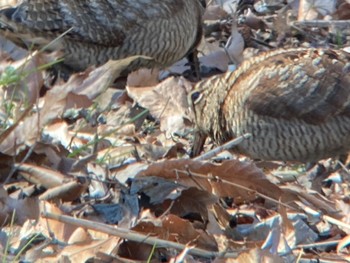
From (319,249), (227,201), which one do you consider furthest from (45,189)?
(319,249)

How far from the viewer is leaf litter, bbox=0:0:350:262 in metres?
4.39

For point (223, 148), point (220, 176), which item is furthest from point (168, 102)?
point (220, 176)

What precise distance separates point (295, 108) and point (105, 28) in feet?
6.38

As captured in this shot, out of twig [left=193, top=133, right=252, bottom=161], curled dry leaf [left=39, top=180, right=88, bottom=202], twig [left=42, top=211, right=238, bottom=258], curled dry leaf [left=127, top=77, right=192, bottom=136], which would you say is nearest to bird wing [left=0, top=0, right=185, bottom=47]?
curled dry leaf [left=127, top=77, right=192, bottom=136]

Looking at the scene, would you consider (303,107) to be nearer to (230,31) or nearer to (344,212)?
(344,212)

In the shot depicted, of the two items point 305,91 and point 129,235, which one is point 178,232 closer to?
point 129,235

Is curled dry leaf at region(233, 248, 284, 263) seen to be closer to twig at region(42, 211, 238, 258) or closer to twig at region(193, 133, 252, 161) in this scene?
twig at region(42, 211, 238, 258)

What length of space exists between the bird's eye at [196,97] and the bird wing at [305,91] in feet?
1.26

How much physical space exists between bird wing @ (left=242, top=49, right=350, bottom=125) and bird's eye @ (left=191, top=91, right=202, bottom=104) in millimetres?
→ 385

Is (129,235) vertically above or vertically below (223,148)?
above

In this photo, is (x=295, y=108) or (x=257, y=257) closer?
(x=257, y=257)

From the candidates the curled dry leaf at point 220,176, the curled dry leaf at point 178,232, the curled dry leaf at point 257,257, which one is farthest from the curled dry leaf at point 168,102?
the curled dry leaf at point 257,257

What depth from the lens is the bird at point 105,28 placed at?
23.0ft

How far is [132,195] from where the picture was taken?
477 centimetres
